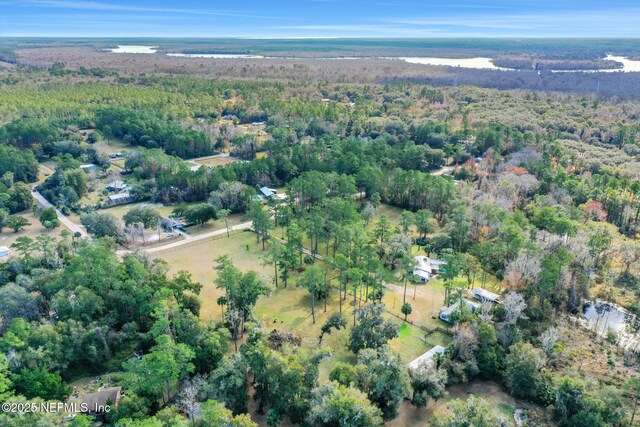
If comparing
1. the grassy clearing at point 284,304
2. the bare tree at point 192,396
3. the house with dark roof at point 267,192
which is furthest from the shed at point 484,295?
the house with dark roof at point 267,192

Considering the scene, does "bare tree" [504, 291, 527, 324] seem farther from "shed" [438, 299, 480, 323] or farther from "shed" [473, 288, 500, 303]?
"shed" [473, 288, 500, 303]

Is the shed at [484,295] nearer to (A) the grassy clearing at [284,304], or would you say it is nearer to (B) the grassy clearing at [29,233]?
(A) the grassy clearing at [284,304]

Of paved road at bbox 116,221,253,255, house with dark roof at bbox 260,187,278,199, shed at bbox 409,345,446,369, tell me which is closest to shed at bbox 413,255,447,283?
shed at bbox 409,345,446,369

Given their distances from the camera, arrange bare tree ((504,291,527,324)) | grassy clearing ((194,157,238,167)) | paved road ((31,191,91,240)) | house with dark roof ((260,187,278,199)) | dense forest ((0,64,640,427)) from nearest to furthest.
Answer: dense forest ((0,64,640,427)) < bare tree ((504,291,527,324)) < paved road ((31,191,91,240)) < house with dark roof ((260,187,278,199)) < grassy clearing ((194,157,238,167))

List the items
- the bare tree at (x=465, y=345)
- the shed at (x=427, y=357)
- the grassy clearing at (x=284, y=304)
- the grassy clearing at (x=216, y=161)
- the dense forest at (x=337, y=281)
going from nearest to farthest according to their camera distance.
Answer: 1. the dense forest at (x=337, y=281)
2. the shed at (x=427, y=357)
3. the bare tree at (x=465, y=345)
4. the grassy clearing at (x=284, y=304)
5. the grassy clearing at (x=216, y=161)

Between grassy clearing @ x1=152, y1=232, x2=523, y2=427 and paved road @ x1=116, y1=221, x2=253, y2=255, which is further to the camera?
paved road @ x1=116, y1=221, x2=253, y2=255

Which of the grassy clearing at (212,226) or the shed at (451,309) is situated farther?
the grassy clearing at (212,226)

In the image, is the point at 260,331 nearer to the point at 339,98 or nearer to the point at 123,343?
the point at 123,343

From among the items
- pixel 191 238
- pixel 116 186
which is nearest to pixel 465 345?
pixel 191 238
